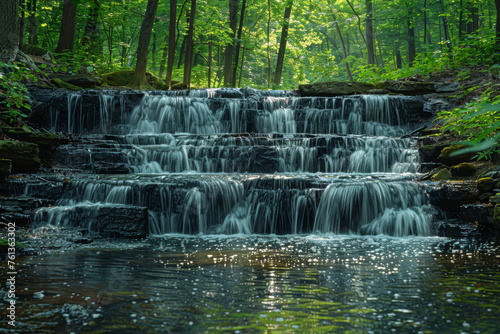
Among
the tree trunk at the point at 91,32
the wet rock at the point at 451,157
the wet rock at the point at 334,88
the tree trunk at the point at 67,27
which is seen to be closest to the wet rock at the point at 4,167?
the wet rock at the point at 451,157

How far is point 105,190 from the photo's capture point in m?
9.39

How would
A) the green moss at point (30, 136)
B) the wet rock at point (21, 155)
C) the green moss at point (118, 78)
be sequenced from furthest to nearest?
the green moss at point (118, 78) < the green moss at point (30, 136) < the wet rock at point (21, 155)

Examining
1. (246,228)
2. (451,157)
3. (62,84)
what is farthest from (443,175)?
(62,84)

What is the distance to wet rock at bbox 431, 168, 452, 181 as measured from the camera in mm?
9870

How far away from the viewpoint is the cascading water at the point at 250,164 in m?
9.01

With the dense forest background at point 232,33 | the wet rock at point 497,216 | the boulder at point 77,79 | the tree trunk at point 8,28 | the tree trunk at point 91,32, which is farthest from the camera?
the tree trunk at point 91,32

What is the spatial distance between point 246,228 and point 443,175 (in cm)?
446

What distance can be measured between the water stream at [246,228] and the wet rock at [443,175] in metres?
0.68

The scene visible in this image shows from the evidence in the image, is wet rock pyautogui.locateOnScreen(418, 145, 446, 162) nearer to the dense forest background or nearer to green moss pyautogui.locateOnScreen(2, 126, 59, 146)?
the dense forest background

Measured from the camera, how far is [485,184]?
838 cm

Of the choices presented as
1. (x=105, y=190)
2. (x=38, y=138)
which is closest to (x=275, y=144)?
(x=105, y=190)

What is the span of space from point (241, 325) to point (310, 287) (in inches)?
52.5

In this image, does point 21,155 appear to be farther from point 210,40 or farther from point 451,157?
point 210,40

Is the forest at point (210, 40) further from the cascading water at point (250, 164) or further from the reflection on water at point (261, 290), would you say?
the reflection on water at point (261, 290)
